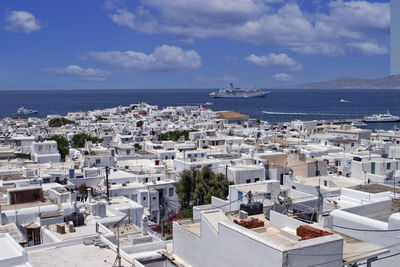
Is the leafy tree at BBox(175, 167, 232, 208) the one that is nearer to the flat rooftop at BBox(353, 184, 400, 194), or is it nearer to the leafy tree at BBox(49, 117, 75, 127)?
the flat rooftop at BBox(353, 184, 400, 194)

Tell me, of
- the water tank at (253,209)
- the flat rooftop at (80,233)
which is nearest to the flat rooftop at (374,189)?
the water tank at (253,209)

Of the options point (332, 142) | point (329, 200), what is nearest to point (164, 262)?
point (329, 200)

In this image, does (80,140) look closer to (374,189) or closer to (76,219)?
(76,219)

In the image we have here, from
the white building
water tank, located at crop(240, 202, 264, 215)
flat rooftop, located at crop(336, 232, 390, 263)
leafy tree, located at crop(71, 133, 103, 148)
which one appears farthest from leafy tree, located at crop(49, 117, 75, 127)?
flat rooftop, located at crop(336, 232, 390, 263)

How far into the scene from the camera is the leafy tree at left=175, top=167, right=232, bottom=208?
25344 mm

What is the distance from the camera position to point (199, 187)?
84.5ft

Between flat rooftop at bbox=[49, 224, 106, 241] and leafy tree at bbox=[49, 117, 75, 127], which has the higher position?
flat rooftop at bbox=[49, 224, 106, 241]

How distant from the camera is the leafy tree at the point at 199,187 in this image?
83.1 ft

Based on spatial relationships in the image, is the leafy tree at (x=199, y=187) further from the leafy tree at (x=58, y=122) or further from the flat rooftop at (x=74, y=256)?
the leafy tree at (x=58, y=122)

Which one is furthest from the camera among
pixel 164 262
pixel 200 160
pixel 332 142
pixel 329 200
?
pixel 332 142

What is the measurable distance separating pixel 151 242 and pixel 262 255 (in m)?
4.74

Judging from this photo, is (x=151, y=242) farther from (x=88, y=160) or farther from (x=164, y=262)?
(x=88, y=160)

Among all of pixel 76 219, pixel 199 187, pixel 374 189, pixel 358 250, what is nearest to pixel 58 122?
pixel 199 187

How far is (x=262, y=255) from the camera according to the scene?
26.8 feet
